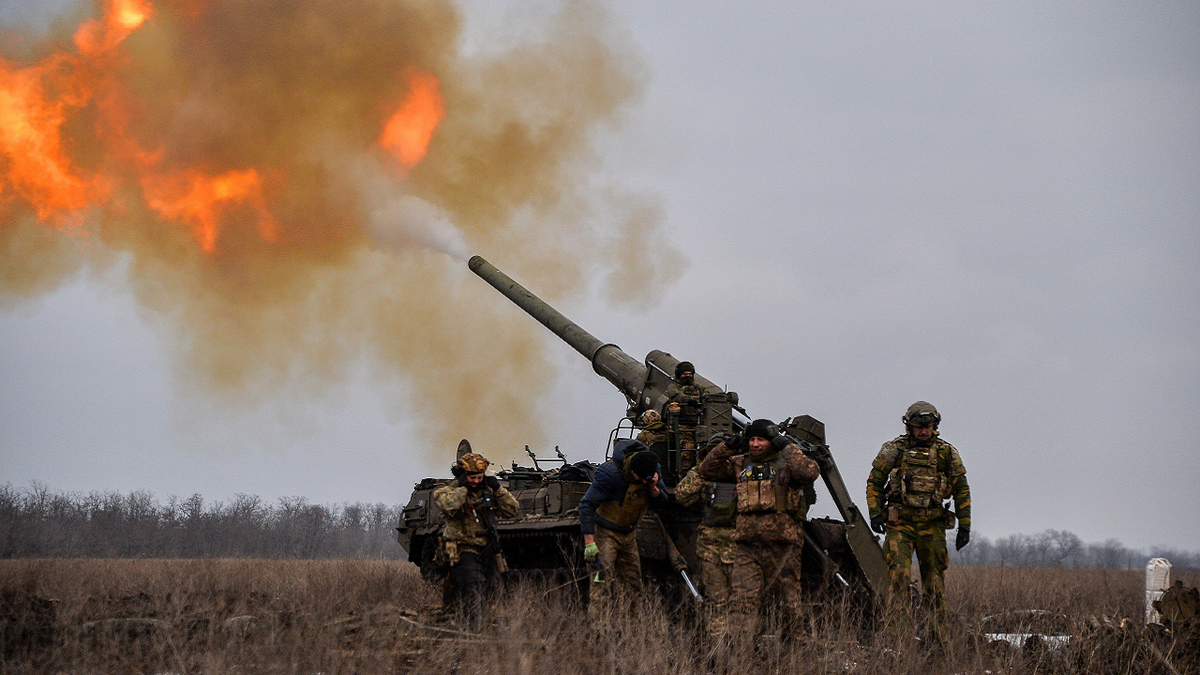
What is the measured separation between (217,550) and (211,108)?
3328 centimetres

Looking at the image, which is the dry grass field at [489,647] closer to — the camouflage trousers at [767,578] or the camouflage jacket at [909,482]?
the camouflage trousers at [767,578]

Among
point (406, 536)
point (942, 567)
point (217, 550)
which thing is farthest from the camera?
point (217, 550)

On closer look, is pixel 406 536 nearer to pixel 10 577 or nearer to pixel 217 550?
pixel 10 577

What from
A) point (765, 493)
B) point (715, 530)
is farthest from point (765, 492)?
point (715, 530)

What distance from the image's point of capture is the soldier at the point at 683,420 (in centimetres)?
1130

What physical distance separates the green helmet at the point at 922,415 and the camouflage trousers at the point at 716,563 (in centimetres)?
200

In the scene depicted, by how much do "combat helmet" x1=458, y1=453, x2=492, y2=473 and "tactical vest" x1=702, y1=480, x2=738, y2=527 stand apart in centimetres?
215

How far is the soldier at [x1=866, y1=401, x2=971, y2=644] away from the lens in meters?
8.85

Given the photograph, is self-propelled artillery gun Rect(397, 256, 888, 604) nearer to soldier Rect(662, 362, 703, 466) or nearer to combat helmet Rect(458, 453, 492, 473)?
soldier Rect(662, 362, 703, 466)

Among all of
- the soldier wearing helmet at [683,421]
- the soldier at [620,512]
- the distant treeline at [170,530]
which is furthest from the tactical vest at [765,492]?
the distant treeline at [170,530]

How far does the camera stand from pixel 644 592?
30.6ft

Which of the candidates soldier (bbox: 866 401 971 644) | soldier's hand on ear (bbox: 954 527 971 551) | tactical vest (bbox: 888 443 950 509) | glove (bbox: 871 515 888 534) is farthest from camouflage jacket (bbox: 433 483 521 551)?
soldier's hand on ear (bbox: 954 527 971 551)

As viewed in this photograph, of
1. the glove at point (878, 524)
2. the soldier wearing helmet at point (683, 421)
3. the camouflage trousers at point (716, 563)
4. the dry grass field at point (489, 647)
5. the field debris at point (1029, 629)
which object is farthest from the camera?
the soldier wearing helmet at point (683, 421)

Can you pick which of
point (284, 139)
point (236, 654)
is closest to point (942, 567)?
point (236, 654)
